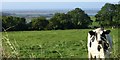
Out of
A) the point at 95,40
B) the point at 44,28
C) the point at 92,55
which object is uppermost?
the point at 95,40

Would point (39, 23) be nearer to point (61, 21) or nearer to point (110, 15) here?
point (61, 21)

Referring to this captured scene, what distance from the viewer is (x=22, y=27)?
33.0 m

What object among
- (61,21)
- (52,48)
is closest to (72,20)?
(61,21)

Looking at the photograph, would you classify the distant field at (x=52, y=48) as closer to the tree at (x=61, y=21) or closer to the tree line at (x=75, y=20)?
the tree line at (x=75, y=20)

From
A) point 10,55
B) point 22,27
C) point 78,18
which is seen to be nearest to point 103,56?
point 10,55

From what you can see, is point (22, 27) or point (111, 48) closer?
point (111, 48)

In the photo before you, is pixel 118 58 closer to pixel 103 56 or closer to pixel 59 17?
pixel 103 56

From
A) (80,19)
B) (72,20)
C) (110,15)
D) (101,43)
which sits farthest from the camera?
(110,15)

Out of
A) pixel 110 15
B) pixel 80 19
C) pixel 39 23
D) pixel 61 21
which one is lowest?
pixel 39 23

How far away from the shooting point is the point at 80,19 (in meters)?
34.7

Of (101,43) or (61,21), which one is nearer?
(101,43)

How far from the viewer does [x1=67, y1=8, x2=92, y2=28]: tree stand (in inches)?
1368

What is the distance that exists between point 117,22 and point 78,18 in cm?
498

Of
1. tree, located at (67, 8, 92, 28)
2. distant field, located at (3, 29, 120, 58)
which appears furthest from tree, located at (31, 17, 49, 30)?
distant field, located at (3, 29, 120, 58)
